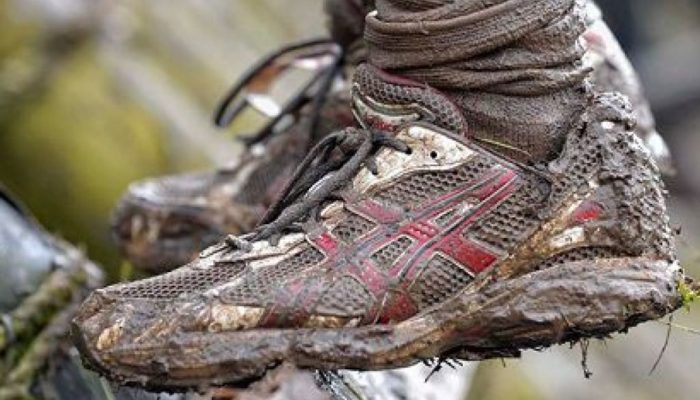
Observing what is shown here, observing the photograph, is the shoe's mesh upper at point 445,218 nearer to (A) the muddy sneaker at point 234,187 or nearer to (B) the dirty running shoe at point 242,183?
(B) the dirty running shoe at point 242,183

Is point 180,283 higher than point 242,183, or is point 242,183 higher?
point 180,283

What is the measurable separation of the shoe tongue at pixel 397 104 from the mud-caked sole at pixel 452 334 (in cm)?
21

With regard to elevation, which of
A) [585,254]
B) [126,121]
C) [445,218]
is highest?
[445,218]

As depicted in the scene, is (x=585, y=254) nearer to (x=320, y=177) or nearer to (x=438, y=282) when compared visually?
(x=438, y=282)

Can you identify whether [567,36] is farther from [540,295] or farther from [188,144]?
[188,144]

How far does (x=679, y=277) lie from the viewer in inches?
69.7

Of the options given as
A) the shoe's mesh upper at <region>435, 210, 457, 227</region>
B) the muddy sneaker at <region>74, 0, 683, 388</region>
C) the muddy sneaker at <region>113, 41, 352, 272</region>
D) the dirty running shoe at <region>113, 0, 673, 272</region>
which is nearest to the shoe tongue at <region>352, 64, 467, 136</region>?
the muddy sneaker at <region>74, 0, 683, 388</region>

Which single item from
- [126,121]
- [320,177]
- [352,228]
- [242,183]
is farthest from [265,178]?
[126,121]

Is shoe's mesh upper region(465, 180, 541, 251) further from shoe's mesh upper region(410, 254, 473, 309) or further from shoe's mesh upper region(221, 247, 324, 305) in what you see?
shoe's mesh upper region(221, 247, 324, 305)

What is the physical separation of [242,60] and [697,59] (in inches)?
131

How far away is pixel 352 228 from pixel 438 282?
11 cm

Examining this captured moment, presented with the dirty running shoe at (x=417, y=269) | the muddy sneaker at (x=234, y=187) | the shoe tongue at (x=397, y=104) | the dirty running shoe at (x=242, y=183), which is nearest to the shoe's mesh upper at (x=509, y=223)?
the dirty running shoe at (x=417, y=269)

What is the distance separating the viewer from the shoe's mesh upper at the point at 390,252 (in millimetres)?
1729

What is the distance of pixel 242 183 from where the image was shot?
2896 millimetres
